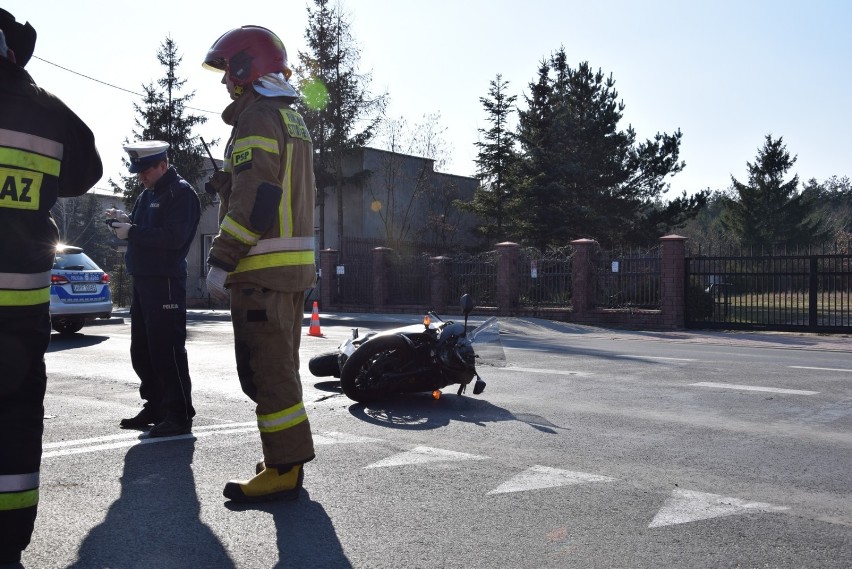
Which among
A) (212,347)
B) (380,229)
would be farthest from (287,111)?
(380,229)

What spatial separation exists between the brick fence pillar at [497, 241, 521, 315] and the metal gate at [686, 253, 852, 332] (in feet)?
16.7

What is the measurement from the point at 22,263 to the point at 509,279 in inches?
811

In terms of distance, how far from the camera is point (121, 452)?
4.81 metres

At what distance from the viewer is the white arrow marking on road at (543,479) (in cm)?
403

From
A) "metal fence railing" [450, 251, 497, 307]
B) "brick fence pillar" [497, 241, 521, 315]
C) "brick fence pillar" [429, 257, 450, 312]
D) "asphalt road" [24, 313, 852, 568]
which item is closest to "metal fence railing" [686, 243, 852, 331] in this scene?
"brick fence pillar" [497, 241, 521, 315]

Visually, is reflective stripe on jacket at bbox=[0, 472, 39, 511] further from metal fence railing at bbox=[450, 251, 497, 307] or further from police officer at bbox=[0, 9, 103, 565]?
metal fence railing at bbox=[450, 251, 497, 307]

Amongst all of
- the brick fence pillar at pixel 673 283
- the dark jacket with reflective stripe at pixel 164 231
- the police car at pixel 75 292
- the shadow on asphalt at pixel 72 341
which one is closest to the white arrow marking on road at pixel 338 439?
the dark jacket with reflective stripe at pixel 164 231

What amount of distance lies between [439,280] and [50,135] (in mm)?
22286

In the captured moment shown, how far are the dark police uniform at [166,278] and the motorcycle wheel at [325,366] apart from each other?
2.35 m

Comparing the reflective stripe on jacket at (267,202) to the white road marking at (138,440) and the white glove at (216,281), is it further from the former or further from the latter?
the white road marking at (138,440)

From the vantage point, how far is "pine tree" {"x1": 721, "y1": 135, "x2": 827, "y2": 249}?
47.7 m

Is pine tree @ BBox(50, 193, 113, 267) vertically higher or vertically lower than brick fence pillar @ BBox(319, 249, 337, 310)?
higher

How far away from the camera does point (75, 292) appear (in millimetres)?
14188

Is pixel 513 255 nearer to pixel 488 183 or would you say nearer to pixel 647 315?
pixel 647 315
